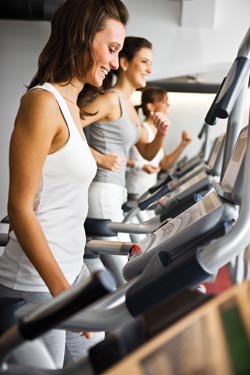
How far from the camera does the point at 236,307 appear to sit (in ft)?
2.10

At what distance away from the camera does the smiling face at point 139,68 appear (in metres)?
3.30

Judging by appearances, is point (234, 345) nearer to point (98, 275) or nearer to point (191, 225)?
point (98, 275)

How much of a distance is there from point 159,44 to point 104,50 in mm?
3584

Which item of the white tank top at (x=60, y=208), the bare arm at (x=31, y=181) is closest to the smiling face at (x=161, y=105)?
the white tank top at (x=60, y=208)

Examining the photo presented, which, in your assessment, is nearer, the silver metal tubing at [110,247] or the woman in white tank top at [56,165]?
the woman in white tank top at [56,165]

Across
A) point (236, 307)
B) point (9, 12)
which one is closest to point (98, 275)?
point (236, 307)

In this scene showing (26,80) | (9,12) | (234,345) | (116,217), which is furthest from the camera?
(26,80)

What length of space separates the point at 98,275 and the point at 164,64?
4.62m

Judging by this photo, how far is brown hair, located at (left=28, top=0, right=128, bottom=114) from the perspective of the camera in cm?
167

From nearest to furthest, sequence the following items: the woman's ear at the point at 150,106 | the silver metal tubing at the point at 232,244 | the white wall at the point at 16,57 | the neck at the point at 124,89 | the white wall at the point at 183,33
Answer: the silver metal tubing at the point at 232,244, the neck at the point at 124,89, the white wall at the point at 16,57, the white wall at the point at 183,33, the woman's ear at the point at 150,106

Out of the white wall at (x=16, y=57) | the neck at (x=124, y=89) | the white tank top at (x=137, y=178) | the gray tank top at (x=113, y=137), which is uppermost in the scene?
the neck at (x=124, y=89)

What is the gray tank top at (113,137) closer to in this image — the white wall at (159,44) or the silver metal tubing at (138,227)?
the silver metal tubing at (138,227)

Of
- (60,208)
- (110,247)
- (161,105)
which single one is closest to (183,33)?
(161,105)

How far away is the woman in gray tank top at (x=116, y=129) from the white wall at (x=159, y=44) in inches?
67.9
